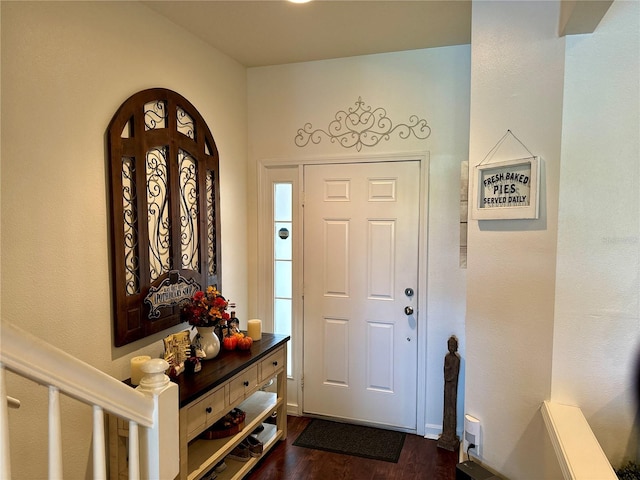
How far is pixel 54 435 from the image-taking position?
34.8 inches

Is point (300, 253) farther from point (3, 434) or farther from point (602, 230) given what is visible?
point (3, 434)

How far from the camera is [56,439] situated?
0.89 m

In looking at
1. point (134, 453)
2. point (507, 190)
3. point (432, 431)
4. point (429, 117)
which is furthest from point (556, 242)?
point (432, 431)

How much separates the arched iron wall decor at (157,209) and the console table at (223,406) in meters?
0.41

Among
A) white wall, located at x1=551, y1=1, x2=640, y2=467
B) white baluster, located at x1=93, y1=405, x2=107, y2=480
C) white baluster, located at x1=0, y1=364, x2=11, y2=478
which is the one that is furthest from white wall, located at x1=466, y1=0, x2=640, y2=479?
white baluster, located at x1=0, y1=364, x2=11, y2=478

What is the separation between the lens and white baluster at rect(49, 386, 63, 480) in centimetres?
87

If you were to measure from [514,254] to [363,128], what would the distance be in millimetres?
1544

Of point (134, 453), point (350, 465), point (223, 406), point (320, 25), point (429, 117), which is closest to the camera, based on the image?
point (134, 453)

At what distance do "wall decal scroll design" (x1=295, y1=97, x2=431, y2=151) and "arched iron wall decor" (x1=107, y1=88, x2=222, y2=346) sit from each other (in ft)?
2.77

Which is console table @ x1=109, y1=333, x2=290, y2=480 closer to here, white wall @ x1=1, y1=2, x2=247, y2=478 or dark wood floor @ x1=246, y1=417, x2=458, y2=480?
dark wood floor @ x1=246, y1=417, x2=458, y2=480

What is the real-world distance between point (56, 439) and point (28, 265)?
1082 mm

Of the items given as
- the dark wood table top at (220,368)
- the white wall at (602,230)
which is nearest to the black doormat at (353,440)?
Answer: the dark wood table top at (220,368)

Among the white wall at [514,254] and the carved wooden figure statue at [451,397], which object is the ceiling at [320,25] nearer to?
the white wall at [514,254]

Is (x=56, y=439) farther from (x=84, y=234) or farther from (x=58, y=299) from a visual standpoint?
(x=84, y=234)
